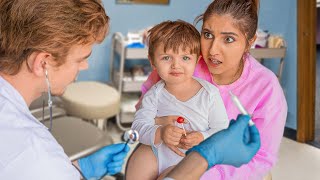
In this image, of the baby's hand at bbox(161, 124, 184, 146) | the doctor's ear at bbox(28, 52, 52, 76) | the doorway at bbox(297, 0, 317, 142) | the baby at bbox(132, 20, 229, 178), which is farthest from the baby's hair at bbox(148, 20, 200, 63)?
the doorway at bbox(297, 0, 317, 142)

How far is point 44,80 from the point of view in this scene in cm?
108

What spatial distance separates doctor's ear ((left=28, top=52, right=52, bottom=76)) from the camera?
105 cm

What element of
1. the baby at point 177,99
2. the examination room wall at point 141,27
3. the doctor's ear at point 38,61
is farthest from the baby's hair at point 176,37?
the examination room wall at point 141,27

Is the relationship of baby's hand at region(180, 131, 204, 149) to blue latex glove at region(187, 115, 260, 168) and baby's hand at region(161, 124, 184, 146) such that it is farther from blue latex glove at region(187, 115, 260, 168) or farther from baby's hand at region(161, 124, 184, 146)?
→ blue latex glove at region(187, 115, 260, 168)

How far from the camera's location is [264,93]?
137 centimetres

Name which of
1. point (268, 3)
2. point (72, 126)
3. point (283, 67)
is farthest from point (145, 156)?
point (283, 67)

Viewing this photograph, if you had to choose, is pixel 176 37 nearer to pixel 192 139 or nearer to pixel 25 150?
pixel 192 139

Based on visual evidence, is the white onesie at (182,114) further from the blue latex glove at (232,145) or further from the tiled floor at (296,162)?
the tiled floor at (296,162)

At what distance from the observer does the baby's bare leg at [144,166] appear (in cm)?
135

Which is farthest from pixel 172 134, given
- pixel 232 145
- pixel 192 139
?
pixel 232 145

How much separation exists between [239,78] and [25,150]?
2.52 feet

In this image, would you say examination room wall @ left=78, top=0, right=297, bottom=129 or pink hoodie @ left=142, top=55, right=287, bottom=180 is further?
examination room wall @ left=78, top=0, right=297, bottom=129

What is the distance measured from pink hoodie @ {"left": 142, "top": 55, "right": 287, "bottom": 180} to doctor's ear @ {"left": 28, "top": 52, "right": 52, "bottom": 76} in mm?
619

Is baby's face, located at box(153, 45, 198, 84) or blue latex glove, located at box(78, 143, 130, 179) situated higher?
baby's face, located at box(153, 45, 198, 84)
